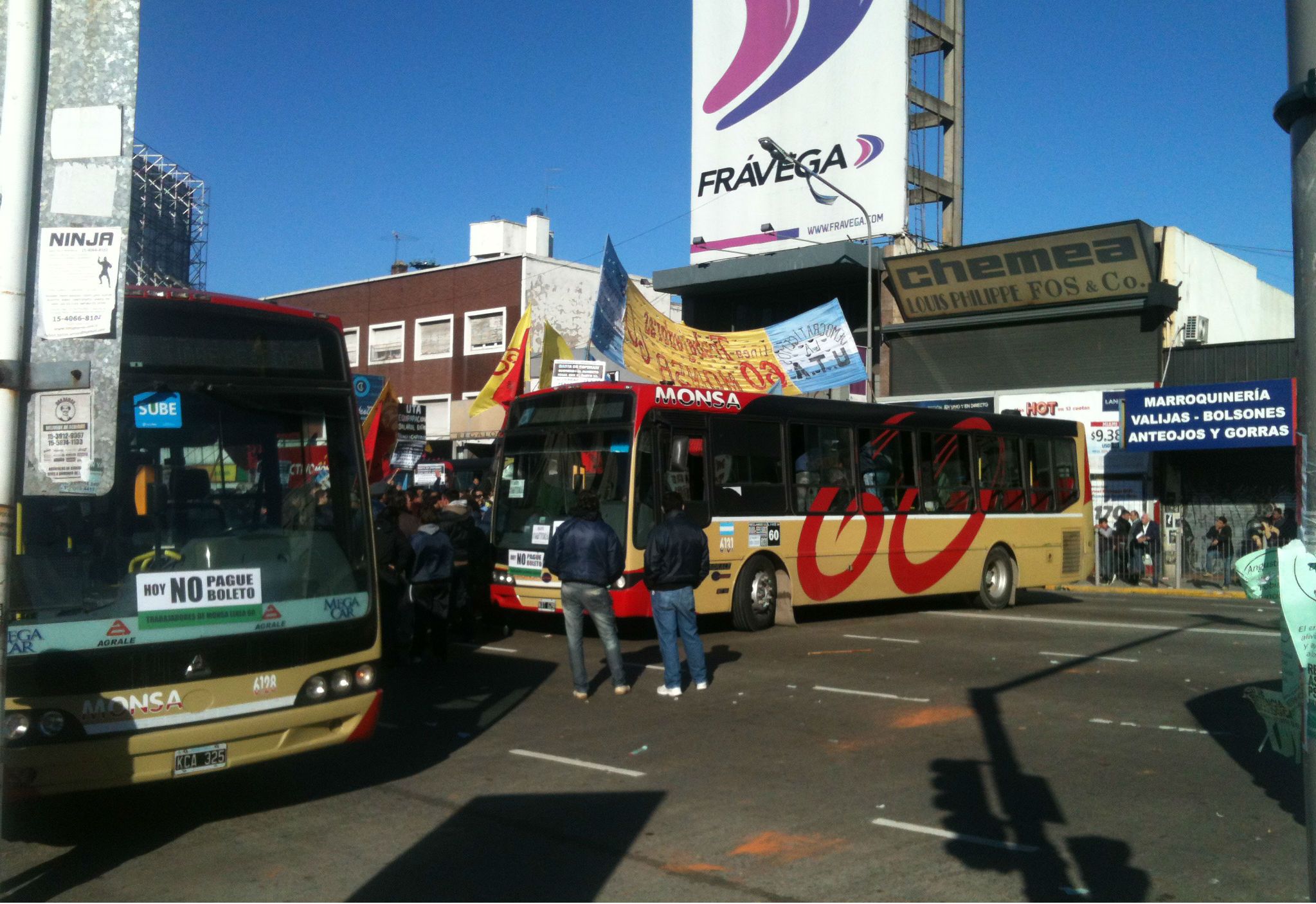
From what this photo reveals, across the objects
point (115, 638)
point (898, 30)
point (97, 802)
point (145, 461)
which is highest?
point (898, 30)

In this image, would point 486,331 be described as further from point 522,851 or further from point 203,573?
point 522,851

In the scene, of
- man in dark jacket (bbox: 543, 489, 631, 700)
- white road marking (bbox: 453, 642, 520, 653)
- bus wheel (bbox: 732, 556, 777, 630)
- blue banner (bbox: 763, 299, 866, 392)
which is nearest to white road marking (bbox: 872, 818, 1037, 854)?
man in dark jacket (bbox: 543, 489, 631, 700)

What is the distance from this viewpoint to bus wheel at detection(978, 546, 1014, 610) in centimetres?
1852

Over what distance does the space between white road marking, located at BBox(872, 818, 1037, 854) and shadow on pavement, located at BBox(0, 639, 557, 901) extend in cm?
313

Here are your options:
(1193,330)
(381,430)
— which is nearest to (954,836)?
(381,430)

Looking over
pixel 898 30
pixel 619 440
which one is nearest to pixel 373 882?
pixel 619 440

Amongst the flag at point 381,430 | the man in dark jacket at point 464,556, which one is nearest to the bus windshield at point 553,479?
the man in dark jacket at point 464,556

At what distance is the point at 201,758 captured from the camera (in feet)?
19.6

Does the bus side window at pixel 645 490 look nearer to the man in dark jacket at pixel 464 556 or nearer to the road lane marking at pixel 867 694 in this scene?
the man in dark jacket at pixel 464 556

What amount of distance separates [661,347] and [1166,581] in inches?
463

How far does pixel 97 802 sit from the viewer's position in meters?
6.95

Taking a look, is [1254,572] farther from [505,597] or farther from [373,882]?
[505,597]

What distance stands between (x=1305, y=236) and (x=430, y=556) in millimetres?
9999

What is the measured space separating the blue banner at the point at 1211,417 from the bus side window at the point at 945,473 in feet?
31.5
